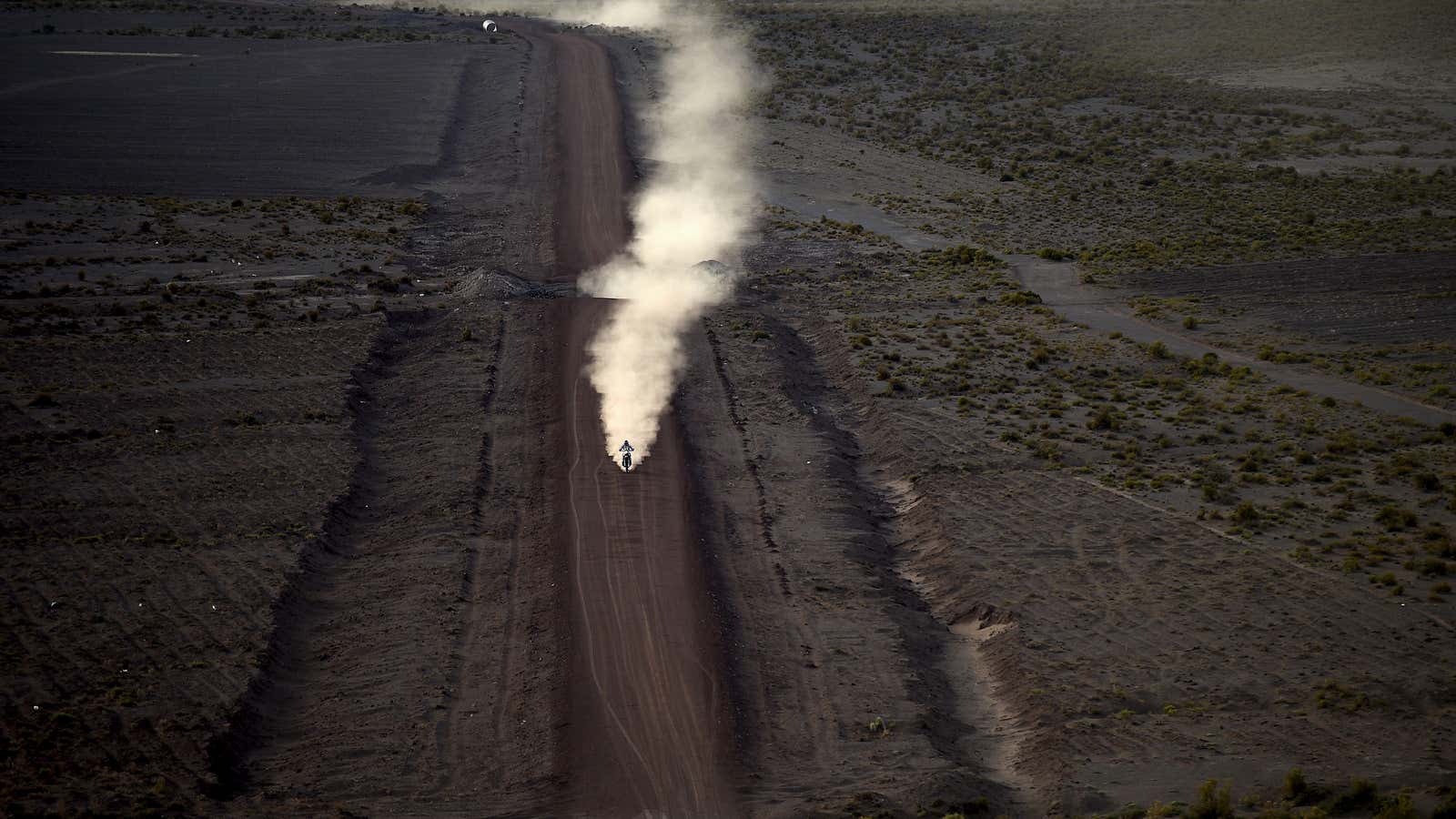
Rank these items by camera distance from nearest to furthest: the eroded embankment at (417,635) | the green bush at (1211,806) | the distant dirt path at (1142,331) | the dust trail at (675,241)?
the green bush at (1211,806), the eroded embankment at (417,635), the distant dirt path at (1142,331), the dust trail at (675,241)

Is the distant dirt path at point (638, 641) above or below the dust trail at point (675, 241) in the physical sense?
below

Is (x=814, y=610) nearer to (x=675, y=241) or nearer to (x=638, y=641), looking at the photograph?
(x=638, y=641)

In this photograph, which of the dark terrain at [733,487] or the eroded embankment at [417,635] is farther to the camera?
the dark terrain at [733,487]

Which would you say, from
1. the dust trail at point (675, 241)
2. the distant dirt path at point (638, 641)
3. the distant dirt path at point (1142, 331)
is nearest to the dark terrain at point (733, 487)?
the distant dirt path at point (638, 641)

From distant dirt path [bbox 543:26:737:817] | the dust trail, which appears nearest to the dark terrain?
distant dirt path [bbox 543:26:737:817]

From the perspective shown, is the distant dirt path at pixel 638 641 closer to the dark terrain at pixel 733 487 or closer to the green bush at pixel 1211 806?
the dark terrain at pixel 733 487

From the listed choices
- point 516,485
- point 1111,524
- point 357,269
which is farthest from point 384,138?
point 1111,524

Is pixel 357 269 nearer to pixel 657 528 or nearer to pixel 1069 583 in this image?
pixel 657 528
